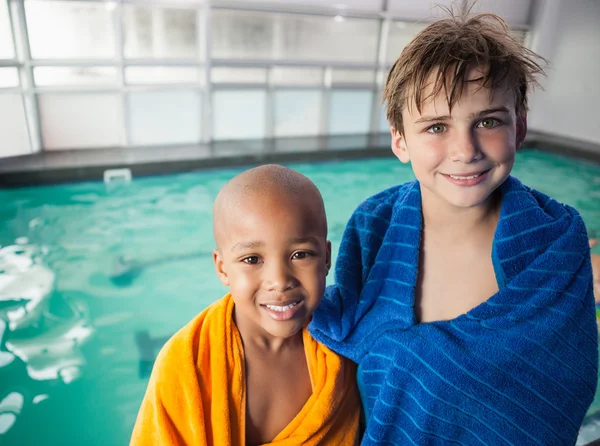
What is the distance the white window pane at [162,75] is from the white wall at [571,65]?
7357mm

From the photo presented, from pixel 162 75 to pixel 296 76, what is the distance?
2361 millimetres

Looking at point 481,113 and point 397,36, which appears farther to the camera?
point 397,36

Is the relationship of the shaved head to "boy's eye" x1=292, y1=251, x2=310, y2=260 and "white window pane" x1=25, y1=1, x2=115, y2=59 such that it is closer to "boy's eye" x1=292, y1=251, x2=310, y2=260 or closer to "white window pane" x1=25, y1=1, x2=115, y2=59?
"boy's eye" x1=292, y1=251, x2=310, y2=260

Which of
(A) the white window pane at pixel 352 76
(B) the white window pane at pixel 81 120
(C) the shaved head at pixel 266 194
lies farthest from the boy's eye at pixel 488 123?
(A) the white window pane at pixel 352 76

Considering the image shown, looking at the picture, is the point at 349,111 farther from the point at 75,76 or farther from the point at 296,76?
the point at 75,76

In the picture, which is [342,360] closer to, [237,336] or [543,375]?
[237,336]

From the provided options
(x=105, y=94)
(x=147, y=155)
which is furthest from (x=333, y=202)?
(x=105, y=94)

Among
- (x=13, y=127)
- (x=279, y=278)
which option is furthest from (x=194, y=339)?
(x=13, y=127)

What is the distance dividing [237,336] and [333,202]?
5.20 meters

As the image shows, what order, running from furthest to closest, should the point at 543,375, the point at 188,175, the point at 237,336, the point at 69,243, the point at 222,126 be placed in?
the point at 222,126, the point at 188,175, the point at 69,243, the point at 237,336, the point at 543,375

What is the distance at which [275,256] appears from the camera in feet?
4.05

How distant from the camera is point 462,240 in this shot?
1378mm

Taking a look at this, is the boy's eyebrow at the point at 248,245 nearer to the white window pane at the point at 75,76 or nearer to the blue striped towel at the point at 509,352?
the blue striped towel at the point at 509,352

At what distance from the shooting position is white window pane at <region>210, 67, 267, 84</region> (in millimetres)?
8367
